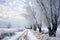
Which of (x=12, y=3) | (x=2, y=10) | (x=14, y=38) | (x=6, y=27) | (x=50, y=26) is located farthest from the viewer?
(x=12, y=3)

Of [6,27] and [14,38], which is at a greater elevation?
[6,27]

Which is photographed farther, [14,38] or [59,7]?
[14,38]

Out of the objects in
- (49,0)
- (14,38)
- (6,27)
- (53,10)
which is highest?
(49,0)

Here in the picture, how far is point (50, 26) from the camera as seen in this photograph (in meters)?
5.10

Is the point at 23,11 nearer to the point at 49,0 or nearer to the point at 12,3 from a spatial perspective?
the point at 12,3

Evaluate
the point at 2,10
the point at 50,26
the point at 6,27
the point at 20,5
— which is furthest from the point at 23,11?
the point at 50,26

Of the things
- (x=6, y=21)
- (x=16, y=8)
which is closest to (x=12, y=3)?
(x=16, y=8)

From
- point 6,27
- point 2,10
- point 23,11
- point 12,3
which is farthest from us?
point 23,11

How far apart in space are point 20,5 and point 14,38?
4236 mm

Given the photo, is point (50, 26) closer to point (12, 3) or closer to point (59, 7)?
point (59, 7)

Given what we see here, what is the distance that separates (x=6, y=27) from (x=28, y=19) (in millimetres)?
2883

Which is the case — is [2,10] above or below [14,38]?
above

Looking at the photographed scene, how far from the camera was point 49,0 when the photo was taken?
4922 millimetres

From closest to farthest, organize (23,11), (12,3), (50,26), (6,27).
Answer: (50,26) → (6,27) → (12,3) → (23,11)
